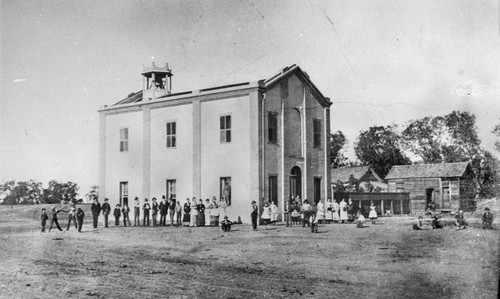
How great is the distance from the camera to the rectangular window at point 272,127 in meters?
25.7

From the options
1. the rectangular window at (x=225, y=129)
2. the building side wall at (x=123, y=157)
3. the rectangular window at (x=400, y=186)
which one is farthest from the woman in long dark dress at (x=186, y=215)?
the rectangular window at (x=400, y=186)

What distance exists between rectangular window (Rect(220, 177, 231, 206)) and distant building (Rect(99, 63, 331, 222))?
5cm

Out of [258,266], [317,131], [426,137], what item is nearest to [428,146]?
[426,137]

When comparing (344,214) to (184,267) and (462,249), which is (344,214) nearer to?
(462,249)

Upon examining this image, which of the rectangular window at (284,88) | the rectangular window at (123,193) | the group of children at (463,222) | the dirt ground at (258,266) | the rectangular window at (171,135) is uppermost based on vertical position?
the rectangular window at (284,88)

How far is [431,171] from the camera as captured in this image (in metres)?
43.6

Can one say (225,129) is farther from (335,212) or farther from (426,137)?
(426,137)

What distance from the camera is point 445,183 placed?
42.4m

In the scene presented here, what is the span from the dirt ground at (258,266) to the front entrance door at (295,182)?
7905 mm

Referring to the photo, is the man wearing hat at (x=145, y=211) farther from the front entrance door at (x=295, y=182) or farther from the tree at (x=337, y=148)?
the tree at (x=337, y=148)

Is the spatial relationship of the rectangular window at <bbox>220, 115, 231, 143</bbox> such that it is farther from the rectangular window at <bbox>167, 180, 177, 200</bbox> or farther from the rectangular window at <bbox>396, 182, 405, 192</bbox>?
the rectangular window at <bbox>396, 182, 405, 192</bbox>

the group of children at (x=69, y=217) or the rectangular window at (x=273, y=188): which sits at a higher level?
the rectangular window at (x=273, y=188)

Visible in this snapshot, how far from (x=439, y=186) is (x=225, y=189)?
79.6 ft

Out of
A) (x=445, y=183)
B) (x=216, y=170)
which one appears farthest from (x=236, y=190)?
(x=445, y=183)
